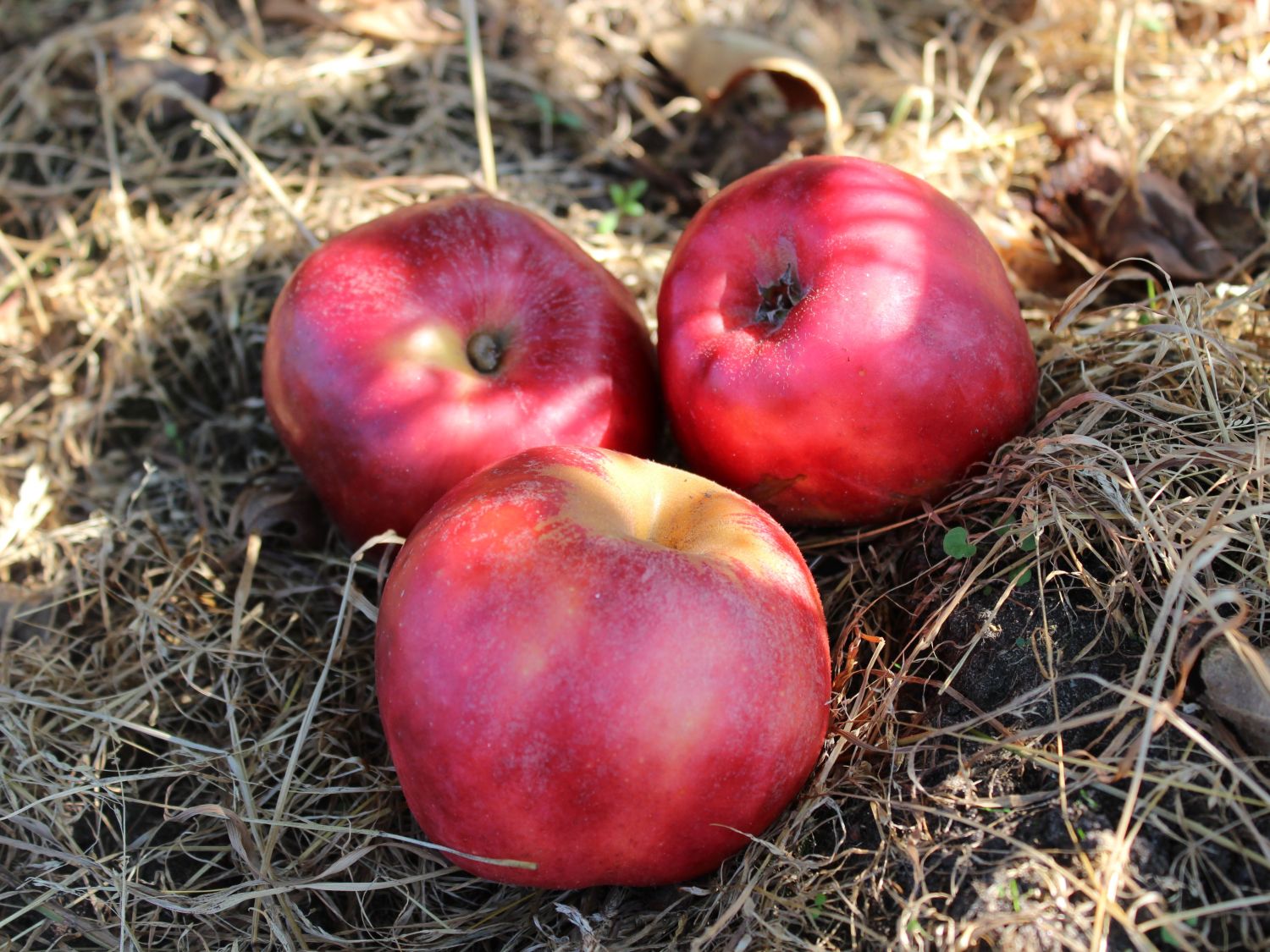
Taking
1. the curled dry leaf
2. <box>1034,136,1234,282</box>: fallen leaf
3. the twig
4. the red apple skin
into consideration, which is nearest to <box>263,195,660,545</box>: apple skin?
the red apple skin

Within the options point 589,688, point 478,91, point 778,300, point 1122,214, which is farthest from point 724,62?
point 589,688

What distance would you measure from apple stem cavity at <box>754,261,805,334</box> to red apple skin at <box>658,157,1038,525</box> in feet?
0.04

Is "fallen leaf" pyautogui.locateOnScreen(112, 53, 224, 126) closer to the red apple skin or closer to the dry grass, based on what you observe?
the dry grass

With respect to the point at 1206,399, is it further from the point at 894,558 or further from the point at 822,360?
the point at 822,360

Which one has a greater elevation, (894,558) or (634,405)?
(634,405)

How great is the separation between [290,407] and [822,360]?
1.10m

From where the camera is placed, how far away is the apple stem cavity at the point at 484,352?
6.94ft

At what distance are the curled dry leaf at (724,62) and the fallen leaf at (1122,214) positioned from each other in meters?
0.66

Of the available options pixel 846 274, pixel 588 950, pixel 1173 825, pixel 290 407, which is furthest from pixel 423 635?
pixel 1173 825

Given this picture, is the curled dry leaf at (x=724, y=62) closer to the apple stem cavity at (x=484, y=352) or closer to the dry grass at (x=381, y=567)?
the dry grass at (x=381, y=567)

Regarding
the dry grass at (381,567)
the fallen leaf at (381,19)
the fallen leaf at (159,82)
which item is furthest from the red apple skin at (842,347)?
the fallen leaf at (159,82)

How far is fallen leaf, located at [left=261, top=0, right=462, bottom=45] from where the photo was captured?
335 cm

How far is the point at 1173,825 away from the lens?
4.80 feet

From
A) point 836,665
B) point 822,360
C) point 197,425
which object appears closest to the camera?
point 822,360
